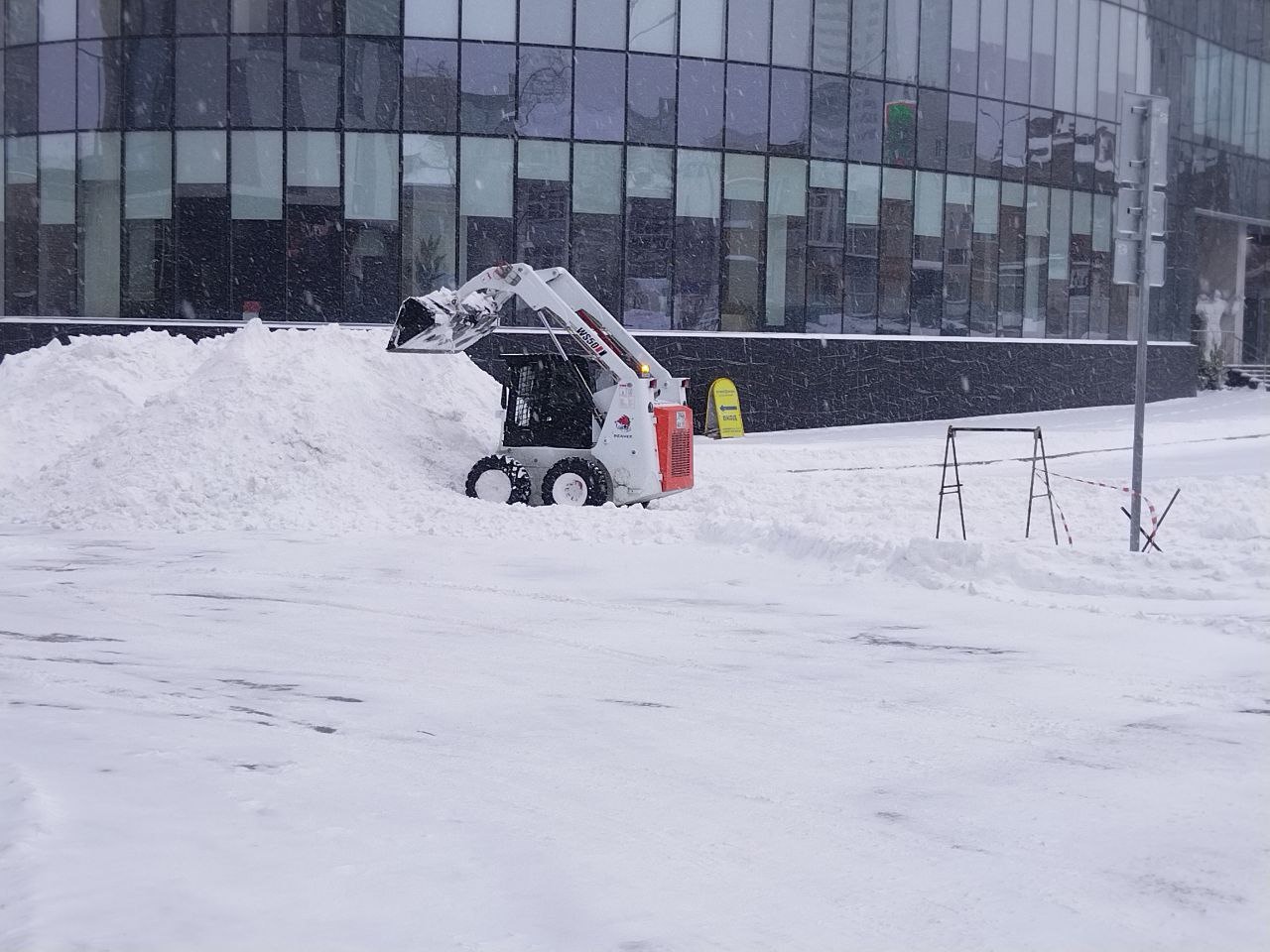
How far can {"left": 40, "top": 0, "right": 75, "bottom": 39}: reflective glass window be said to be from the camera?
29562mm

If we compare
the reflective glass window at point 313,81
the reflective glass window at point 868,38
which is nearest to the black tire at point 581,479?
the reflective glass window at point 313,81

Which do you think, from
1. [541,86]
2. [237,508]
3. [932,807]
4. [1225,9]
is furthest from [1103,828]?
[1225,9]

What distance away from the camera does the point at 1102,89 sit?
36469 millimetres

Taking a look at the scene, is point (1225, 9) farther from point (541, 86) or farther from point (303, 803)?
point (303, 803)

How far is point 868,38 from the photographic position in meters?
31.0

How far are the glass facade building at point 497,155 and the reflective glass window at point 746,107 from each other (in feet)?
0.15

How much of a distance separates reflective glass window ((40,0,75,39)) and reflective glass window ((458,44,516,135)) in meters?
8.69

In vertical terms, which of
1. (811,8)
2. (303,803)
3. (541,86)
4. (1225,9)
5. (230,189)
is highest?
(1225,9)

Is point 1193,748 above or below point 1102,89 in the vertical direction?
below

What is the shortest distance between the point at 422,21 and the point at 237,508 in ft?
51.4

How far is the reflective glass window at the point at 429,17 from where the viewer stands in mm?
27875

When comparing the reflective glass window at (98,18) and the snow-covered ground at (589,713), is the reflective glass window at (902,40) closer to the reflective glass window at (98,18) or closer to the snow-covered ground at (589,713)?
the reflective glass window at (98,18)

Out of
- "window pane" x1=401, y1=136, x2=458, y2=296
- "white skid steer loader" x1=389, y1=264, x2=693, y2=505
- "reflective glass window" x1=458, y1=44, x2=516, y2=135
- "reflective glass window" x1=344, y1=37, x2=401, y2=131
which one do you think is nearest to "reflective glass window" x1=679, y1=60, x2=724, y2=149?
"reflective glass window" x1=458, y1=44, x2=516, y2=135

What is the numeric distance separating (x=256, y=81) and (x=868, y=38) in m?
13.2
